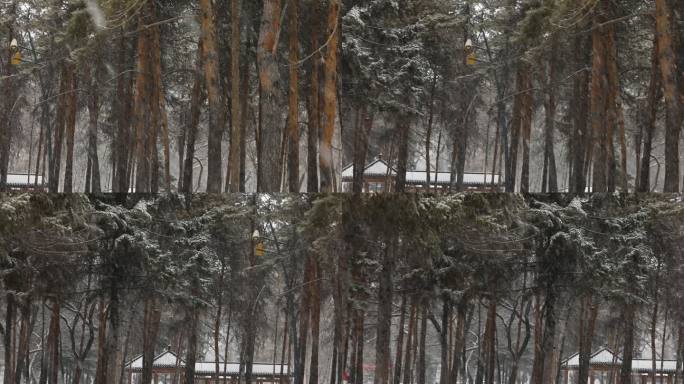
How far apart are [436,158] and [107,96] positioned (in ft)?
7.85

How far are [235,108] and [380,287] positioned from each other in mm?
1635

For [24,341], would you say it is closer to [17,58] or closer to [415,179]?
[17,58]

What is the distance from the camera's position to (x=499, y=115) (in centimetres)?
591

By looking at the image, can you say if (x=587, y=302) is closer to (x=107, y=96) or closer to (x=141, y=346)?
(x=141, y=346)

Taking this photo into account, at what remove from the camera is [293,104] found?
6.07 meters

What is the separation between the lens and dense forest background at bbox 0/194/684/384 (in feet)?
20.0

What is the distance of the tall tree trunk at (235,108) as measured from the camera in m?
6.10

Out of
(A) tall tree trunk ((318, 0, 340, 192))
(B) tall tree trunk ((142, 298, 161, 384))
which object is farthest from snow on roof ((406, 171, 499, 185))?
(B) tall tree trunk ((142, 298, 161, 384))

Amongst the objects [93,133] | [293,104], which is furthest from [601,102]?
[93,133]

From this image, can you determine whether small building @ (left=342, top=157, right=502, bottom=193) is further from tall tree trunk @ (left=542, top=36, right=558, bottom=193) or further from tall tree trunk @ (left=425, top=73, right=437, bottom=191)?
tall tree trunk @ (left=542, top=36, right=558, bottom=193)

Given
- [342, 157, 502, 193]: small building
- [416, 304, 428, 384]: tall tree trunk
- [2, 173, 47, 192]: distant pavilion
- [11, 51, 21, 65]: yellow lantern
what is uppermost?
[11, 51, 21, 65]: yellow lantern

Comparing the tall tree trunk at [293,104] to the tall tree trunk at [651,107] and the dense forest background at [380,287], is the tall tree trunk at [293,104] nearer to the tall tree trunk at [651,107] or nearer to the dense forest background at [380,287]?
the dense forest background at [380,287]

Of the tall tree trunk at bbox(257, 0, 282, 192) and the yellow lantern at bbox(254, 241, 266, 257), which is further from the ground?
the tall tree trunk at bbox(257, 0, 282, 192)

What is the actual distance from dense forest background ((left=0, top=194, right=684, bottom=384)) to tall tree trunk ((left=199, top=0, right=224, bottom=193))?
0.55 feet
